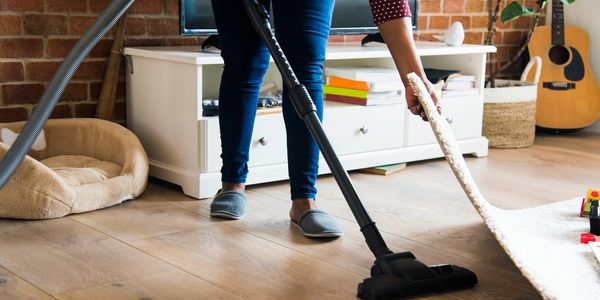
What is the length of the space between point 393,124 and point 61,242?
1.38 metres

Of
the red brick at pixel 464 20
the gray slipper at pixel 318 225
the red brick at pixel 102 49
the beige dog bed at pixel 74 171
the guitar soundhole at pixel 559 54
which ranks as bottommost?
the gray slipper at pixel 318 225

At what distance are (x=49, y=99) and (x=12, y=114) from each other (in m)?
1.35

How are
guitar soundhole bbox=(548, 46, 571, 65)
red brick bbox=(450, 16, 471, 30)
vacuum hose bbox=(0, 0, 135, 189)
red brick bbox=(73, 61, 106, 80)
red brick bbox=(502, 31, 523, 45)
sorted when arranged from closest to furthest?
vacuum hose bbox=(0, 0, 135, 189), red brick bbox=(73, 61, 106, 80), red brick bbox=(450, 16, 471, 30), guitar soundhole bbox=(548, 46, 571, 65), red brick bbox=(502, 31, 523, 45)

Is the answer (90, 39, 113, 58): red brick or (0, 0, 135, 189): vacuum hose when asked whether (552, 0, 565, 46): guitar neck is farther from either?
(0, 0, 135, 189): vacuum hose

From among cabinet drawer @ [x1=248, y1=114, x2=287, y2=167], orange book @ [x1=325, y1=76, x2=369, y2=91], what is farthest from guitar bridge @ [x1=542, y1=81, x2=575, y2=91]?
cabinet drawer @ [x1=248, y1=114, x2=287, y2=167]

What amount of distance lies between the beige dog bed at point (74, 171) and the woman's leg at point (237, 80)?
12.7 inches

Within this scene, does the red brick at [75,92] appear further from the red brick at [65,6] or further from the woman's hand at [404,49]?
the woman's hand at [404,49]

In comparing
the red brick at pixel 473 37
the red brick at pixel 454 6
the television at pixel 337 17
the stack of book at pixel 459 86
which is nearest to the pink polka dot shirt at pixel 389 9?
the television at pixel 337 17

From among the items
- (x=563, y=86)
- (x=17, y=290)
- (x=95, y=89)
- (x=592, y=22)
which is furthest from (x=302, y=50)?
(x=592, y=22)

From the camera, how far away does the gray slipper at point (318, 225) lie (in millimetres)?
1993

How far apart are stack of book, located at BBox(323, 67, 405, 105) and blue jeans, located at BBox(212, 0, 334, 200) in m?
0.77

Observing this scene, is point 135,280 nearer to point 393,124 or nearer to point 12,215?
point 12,215

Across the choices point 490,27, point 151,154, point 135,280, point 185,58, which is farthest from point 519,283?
point 490,27

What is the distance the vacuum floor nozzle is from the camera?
1532 mm
